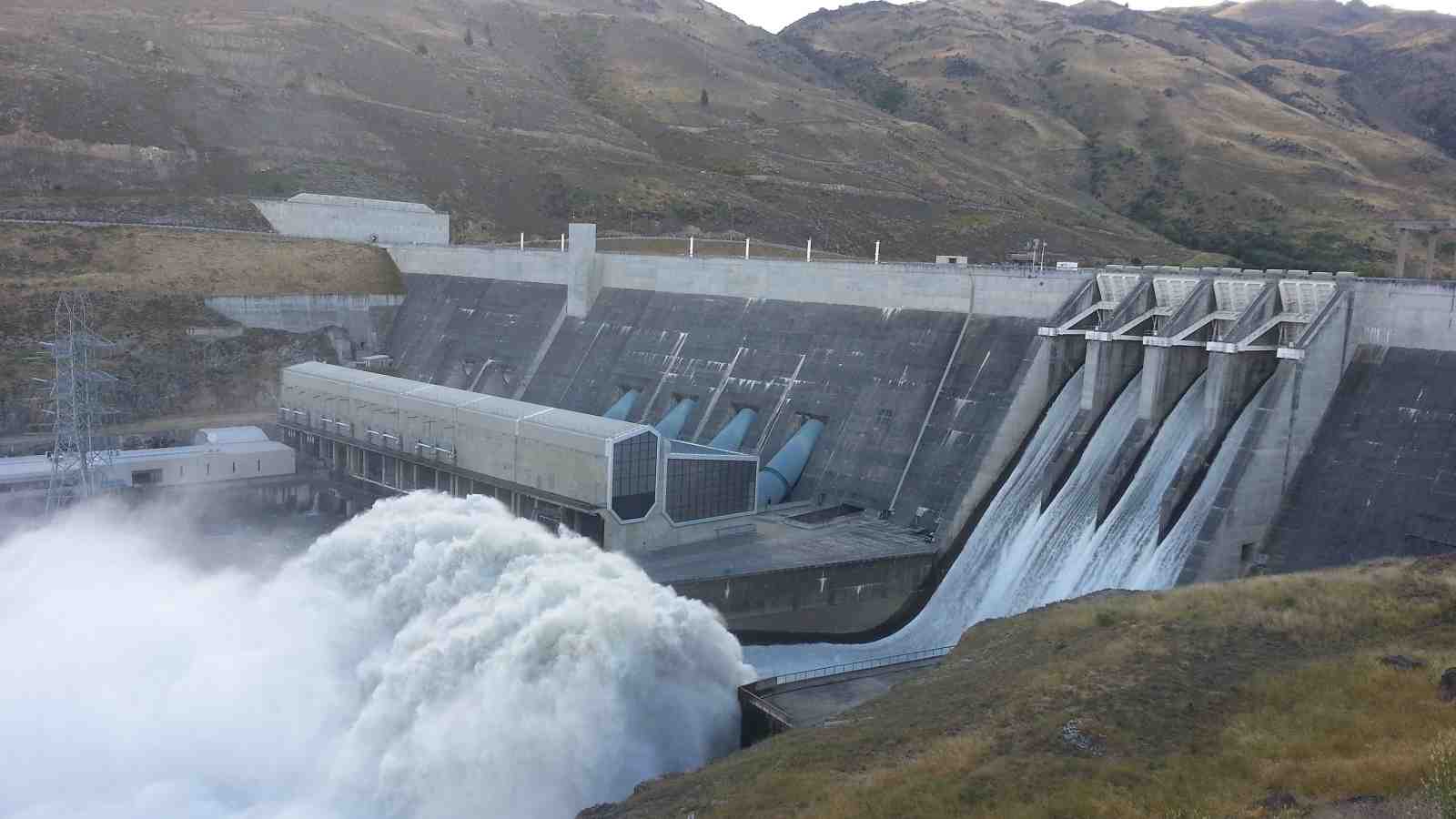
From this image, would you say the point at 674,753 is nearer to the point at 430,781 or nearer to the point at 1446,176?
the point at 430,781

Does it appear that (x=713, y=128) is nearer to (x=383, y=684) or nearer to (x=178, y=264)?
(x=178, y=264)

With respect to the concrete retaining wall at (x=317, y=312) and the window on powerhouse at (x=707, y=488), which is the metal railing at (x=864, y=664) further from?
the concrete retaining wall at (x=317, y=312)

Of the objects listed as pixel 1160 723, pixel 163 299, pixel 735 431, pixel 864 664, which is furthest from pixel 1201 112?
pixel 1160 723

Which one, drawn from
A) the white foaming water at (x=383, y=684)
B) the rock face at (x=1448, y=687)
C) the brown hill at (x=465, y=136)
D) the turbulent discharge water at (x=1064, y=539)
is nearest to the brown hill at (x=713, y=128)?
the brown hill at (x=465, y=136)

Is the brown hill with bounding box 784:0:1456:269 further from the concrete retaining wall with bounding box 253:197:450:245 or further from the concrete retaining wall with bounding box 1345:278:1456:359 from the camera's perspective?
the concrete retaining wall with bounding box 253:197:450:245

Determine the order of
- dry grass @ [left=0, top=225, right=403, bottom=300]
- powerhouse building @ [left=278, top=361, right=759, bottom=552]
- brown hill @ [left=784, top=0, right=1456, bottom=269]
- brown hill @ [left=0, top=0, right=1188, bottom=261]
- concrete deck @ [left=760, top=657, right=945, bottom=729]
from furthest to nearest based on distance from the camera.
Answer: brown hill @ [left=784, top=0, right=1456, bottom=269] → brown hill @ [left=0, top=0, right=1188, bottom=261] → dry grass @ [left=0, top=225, right=403, bottom=300] → powerhouse building @ [left=278, top=361, right=759, bottom=552] → concrete deck @ [left=760, top=657, right=945, bottom=729]

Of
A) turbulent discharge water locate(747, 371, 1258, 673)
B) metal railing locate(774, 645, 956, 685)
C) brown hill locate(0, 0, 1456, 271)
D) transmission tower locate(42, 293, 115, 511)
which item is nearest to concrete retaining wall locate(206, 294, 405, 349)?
transmission tower locate(42, 293, 115, 511)

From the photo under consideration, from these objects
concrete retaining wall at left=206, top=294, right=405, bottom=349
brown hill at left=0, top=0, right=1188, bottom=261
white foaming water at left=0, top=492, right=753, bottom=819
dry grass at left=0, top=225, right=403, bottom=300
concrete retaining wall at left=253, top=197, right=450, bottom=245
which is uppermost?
brown hill at left=0, top=0, right=1188, bottom=261
